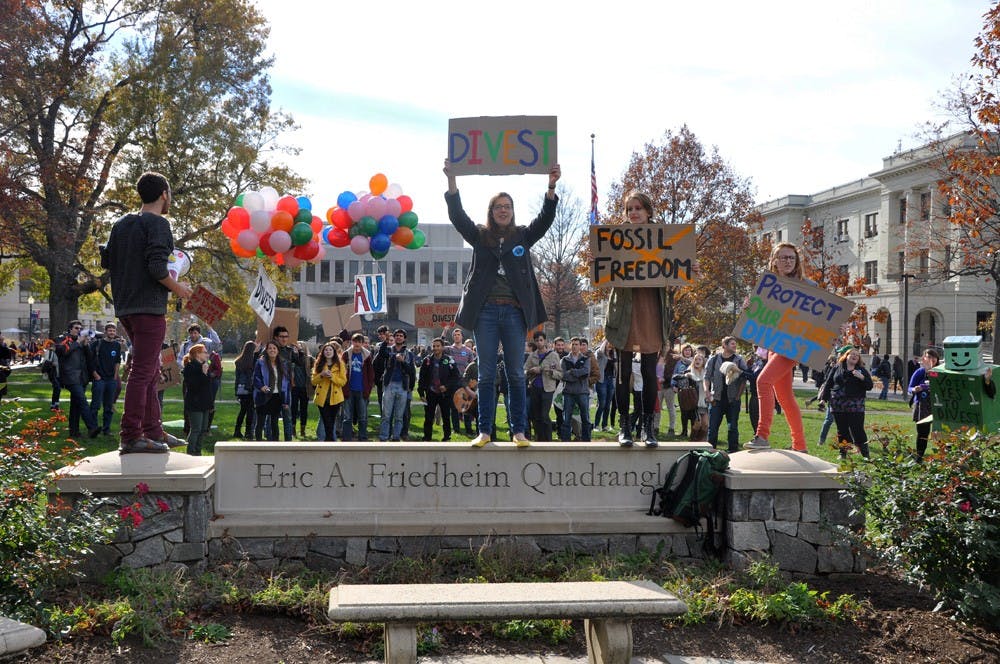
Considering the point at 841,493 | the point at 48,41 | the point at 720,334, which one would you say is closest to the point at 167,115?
the point at 48,41

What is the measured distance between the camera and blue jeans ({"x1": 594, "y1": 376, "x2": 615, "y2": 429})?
16281 millimetres

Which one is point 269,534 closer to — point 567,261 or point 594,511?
point 594,511

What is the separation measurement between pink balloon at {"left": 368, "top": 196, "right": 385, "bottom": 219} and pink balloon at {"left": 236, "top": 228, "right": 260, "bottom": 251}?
6.37ft

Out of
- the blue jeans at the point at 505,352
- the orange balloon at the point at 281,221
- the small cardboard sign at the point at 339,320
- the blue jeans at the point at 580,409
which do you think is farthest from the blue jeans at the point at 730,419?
the orange balloon at the point at 281,221

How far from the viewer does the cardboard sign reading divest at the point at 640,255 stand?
23.0 feet

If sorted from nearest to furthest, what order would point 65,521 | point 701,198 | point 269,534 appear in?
point 65,521, point 269,534, point 701,198

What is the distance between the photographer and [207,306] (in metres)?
12.5

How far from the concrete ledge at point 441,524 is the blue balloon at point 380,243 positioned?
8398 mm

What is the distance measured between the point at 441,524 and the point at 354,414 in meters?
7.90

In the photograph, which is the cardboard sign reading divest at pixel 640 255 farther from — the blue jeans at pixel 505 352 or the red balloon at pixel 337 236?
the red balloon at pixel 337 236

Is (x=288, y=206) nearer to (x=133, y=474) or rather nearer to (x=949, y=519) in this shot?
(x=133, y=474)

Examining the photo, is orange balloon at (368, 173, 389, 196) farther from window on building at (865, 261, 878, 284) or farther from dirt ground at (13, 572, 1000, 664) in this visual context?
window on building at (865, 261, 878, 284)

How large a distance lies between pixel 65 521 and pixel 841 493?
5215 millimetres

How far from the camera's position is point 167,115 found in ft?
96.7
